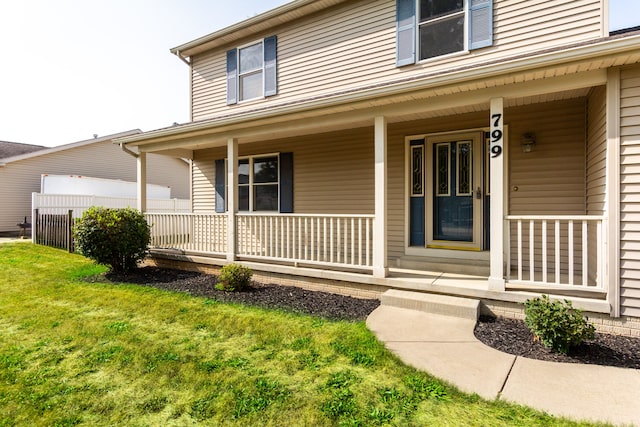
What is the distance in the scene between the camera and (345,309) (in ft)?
15.4

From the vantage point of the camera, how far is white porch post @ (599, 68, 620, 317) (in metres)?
3.54

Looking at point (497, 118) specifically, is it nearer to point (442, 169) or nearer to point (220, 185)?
point (442, 169)

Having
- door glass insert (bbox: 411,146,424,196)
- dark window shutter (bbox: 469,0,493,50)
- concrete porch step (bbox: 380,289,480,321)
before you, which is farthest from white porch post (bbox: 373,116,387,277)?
dark window shutter (bbox: 469,0,493,50)

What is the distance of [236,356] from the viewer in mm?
3287

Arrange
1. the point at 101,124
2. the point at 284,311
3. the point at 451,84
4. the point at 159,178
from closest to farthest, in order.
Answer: the point at 451,84 < the point at 284,311 < the point at 159,178 < the point at 101,124

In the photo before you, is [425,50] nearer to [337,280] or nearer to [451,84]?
[451,84]

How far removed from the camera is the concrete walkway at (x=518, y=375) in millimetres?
2367

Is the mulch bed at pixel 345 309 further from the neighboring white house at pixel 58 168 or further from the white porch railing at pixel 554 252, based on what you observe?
the neighboring white house at pixel 58 168

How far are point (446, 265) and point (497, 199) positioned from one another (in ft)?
5.44

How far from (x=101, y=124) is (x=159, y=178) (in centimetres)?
1155

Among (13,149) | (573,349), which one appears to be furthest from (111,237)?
(13,149)

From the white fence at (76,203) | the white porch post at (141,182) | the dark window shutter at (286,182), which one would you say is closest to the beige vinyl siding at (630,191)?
the dark window shutter at (286,182)

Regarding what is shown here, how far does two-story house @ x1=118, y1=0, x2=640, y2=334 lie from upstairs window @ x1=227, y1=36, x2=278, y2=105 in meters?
0.04

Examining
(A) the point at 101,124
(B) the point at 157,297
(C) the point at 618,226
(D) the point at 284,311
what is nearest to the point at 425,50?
(C) the point at 618,226
